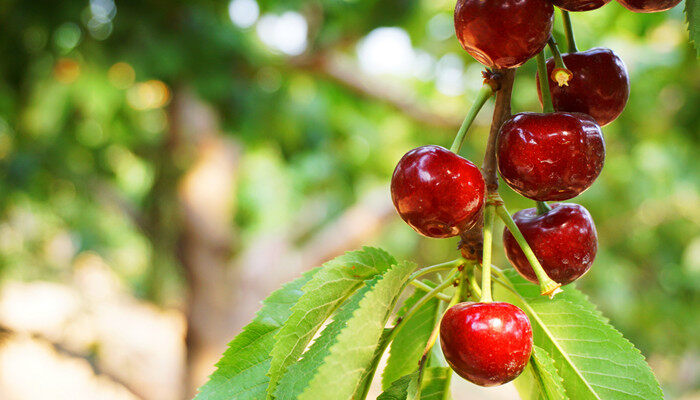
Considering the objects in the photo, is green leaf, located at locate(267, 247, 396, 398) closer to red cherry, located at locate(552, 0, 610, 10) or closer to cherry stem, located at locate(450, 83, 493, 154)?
cherry stem, located at locate(450, 83, 493, 154)

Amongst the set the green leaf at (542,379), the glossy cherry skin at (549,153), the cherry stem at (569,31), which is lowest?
the green leaf at (542,379)

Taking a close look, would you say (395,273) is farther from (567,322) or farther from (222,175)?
(222,175)

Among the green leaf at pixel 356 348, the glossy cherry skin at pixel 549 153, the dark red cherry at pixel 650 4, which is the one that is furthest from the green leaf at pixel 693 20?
the green leaf at pixel 356 348

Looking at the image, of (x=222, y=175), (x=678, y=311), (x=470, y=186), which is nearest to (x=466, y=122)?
(x=470, y=186)

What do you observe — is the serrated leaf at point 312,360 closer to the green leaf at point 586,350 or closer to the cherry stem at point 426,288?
the cherry stem at point 426,288

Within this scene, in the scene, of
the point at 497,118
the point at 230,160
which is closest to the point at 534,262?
the point at 497,118

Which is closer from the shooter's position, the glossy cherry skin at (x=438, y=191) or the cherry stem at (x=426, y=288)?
the glossy cherry skin at (x=438, y=191)
